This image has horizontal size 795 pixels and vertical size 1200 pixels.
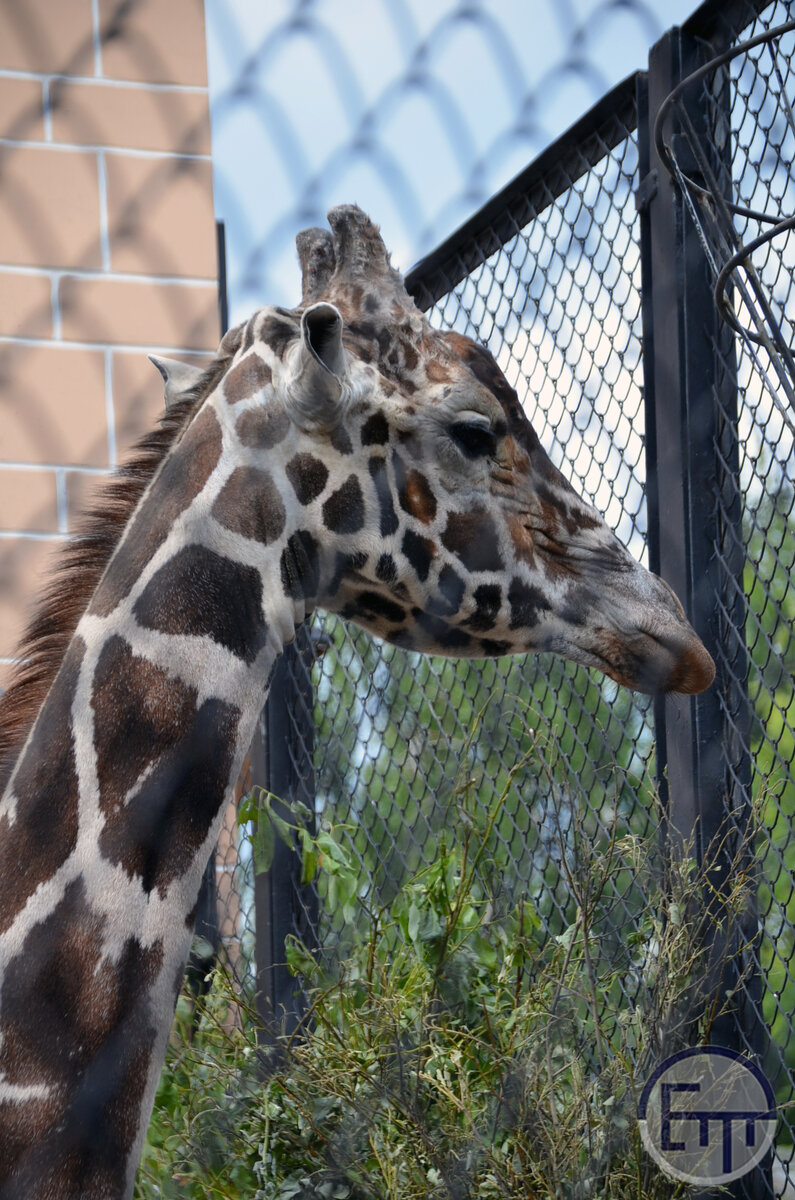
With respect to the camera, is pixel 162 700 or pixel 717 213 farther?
pixel 717 213

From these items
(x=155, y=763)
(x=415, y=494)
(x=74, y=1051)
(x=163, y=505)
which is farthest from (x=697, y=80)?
(x=74, y=1051)

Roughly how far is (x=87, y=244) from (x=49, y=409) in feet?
1.07

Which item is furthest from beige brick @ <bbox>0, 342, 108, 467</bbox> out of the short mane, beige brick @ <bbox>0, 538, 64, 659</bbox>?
the short mane

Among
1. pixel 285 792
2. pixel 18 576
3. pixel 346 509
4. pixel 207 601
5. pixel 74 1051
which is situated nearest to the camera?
pixel 74 1051

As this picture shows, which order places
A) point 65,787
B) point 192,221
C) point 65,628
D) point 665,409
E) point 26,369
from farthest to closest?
point 192,221 < point 26,369 < point 665,409 < point 65,628 < point 65,787

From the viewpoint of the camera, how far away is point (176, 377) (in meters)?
1.96

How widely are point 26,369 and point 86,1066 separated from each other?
1.50 m

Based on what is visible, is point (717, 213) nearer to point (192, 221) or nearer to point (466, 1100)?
point (192, 221)

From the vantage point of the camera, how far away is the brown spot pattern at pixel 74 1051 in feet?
4.23

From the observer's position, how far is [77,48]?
99.5 inches

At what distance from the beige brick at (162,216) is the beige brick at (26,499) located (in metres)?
0.44

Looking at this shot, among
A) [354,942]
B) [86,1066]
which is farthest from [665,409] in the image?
[86,1066]

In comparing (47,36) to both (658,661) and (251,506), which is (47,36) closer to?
(251,506)

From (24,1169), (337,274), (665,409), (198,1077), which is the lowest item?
(198,1077)
